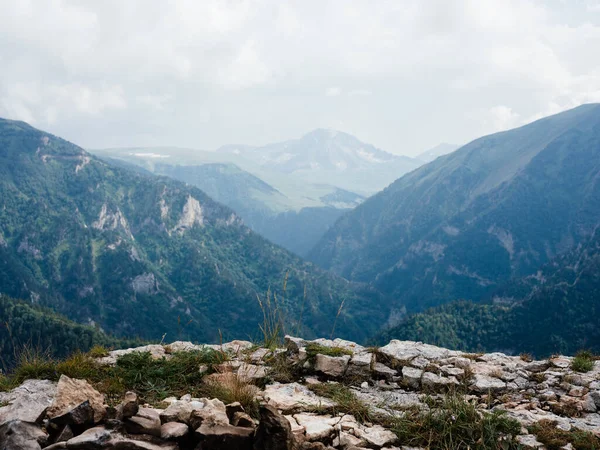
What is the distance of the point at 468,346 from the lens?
570 feet

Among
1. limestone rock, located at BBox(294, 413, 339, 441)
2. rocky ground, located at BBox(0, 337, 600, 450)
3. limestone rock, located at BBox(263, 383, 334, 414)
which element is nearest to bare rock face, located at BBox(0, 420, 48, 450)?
rocky ground, located at BBox(0, 337, 600, 450)

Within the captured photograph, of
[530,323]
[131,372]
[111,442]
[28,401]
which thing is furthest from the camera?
[530,323]

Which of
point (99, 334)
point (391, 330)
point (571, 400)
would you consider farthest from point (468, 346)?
point (571, 400)

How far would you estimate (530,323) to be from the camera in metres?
181

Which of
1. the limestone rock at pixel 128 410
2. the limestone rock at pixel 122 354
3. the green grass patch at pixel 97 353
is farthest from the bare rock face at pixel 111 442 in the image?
the green grass patch at pixel 97 353

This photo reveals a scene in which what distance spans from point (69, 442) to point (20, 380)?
4.29 m

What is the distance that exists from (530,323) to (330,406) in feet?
684

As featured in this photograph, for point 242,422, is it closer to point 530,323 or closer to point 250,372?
point 250,372

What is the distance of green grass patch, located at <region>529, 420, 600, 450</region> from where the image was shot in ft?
18.5

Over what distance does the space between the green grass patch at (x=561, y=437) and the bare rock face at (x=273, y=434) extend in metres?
3.78

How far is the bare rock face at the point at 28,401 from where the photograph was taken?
533cm

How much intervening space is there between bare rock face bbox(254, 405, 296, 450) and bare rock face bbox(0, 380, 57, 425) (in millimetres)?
2987

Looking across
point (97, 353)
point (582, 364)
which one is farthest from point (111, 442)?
point (582, 364)

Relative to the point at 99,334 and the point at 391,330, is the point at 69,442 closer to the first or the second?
the point at 99,334
